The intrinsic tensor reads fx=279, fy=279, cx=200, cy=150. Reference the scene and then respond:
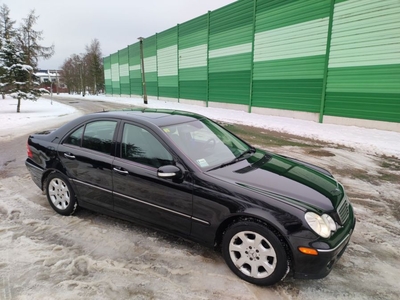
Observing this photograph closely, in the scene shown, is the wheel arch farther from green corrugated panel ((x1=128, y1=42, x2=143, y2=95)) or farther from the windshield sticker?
green corrugated panel ((x1=128, y1=42, x2=143, y2=95))

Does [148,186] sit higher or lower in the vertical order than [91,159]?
lower

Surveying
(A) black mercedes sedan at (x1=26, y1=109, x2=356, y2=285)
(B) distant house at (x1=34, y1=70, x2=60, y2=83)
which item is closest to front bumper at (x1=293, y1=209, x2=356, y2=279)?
(A) black mercedes sedan at (x1=26, y1=109, x2=356, y2=285)

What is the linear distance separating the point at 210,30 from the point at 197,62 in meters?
2.92

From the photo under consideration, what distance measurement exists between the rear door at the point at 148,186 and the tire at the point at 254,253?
517 millimetres

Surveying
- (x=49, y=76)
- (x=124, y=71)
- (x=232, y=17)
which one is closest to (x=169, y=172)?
(x=232, y=17)

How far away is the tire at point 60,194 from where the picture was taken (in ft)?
12.9

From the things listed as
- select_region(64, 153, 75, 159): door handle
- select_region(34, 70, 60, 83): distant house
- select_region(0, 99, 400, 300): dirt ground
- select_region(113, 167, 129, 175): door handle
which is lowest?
select_region(0, 99, 400, 300): dirt ground

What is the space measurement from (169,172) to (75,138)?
1.82 meters

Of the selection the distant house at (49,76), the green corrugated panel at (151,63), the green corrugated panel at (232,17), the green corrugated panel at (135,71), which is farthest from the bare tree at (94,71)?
the green corrugated panel at (232,17)

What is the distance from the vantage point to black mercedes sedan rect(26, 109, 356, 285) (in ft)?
8.17

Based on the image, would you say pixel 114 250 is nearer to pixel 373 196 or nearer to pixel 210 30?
pixel 373 196

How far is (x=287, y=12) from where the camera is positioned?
1511cm

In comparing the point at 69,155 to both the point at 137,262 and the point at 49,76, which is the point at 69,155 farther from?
the point at 49,76

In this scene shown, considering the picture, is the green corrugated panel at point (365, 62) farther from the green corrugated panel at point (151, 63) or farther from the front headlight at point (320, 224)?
the green corrugated panel at point (151, 63)
